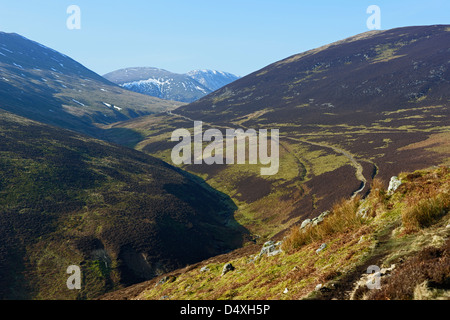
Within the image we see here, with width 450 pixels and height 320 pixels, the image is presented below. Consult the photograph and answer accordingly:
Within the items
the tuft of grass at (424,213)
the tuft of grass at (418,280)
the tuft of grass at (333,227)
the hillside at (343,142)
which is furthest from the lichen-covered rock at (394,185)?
the hillside at (343,142)

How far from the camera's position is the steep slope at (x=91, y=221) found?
41812 mm

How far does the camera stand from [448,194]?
11828mm

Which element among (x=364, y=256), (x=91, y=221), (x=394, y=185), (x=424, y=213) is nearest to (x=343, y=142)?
(x=91, y=221)

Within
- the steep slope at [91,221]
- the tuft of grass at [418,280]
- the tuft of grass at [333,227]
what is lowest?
the steep slope at [91,221]

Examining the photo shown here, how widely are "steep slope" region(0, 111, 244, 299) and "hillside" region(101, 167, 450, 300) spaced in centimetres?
3063

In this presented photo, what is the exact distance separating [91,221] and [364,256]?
54.3 metres

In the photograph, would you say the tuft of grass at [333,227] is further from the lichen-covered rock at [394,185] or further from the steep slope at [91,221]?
the steep slope at [91,221]

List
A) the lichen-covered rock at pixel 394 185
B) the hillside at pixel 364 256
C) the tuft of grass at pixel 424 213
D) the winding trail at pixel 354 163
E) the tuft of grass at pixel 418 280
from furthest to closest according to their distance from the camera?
the winding trail at pixel 354 163 → the lichen-covered rock at pixel 394 185 → the tuft of grass at pixel 424 213 → the hillside at pixel 364 256 → the tuft of grass at pixel 418 280

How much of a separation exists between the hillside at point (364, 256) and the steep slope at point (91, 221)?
1206 inches

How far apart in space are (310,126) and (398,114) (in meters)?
40.9

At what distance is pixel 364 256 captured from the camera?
34.9 feet

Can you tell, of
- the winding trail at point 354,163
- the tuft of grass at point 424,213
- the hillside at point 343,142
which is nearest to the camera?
the tuft of grass at point 424,213

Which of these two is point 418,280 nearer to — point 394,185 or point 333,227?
point 333,227

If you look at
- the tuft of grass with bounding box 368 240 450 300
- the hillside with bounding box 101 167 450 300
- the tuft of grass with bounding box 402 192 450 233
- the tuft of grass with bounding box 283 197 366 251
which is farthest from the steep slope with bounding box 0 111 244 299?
the tuft of grass with bounding box 368 240 450 300
